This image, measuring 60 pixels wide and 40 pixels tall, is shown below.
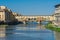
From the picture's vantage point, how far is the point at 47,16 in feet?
399

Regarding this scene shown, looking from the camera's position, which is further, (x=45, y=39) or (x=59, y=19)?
(x=59, y=19)

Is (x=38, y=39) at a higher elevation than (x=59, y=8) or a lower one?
lower

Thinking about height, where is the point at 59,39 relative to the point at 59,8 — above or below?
below

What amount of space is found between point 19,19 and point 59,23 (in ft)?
233

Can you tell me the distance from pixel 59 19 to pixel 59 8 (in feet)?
9.94

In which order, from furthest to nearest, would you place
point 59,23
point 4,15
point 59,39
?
point 4,15 → point 59,23 → point 59,39

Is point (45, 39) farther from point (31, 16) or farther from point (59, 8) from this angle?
point (31, 16)

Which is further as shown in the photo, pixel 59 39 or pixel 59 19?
pixel 59 19

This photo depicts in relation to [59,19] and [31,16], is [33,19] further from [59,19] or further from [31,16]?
[59,19]

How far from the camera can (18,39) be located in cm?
2597

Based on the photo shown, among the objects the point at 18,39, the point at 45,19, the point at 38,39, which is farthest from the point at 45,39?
the point at 45,19

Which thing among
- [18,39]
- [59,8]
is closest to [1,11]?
[59,8]

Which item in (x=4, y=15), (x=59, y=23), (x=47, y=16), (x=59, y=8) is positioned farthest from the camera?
(x=47, y=16)

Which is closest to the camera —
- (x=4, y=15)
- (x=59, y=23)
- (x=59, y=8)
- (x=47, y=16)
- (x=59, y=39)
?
(x=59, y=39)
